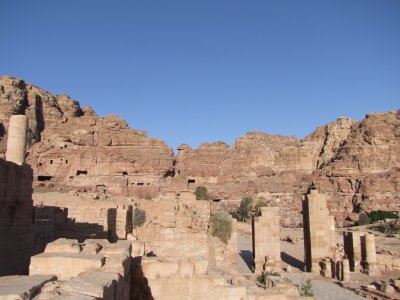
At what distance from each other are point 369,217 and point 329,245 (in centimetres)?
3189

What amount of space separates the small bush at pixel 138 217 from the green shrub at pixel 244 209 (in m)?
31.1

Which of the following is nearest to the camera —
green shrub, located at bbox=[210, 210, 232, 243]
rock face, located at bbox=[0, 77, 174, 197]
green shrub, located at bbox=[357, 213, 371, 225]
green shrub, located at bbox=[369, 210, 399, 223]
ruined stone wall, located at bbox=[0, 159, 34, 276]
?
ruined stone wall, located at bbox=[0, 159, 34, 276]

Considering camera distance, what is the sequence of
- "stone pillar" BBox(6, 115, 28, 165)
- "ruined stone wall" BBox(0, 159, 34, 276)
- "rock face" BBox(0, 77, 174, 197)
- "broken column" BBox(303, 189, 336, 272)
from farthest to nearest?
1. "rock face" BBox(0, 77, 174, 197)
2. "broken column" BBox(303, 189, 336, 272)
3. "stone pillar" BBox(6, 115, 28, 165)
4. "ruined stone wall" BBox(0, 159, 34, 276)

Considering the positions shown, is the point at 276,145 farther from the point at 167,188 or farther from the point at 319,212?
the point at 319,212

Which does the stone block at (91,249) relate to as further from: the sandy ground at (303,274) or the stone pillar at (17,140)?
the sandy ground at (303,274)

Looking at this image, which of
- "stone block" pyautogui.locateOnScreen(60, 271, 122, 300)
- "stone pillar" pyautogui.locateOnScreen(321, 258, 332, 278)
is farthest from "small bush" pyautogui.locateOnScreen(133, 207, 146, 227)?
"stone block" pyautogui.locateOnScreen(60, 271, 122, 300)

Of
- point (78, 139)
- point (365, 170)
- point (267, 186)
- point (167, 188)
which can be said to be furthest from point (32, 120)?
point (365, 170)

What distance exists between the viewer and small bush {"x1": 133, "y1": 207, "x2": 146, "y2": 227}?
48.0ft

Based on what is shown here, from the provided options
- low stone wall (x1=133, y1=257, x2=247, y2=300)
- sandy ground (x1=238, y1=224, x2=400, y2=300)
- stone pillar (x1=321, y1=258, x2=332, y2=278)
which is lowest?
sandy ground (x1=238, y1=224, x2=400, y2=300)

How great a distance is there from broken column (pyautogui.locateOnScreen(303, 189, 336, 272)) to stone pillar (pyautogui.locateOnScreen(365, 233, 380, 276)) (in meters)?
1.53

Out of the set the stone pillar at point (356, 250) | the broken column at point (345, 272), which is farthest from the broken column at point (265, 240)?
the stone pillar at point (356, 250)

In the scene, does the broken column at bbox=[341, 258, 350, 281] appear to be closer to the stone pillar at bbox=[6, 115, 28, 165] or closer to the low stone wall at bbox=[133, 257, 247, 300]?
the low stone wall at bbox=[133, 257, 247, 300]

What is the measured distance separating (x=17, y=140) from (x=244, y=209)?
41315 millimetres

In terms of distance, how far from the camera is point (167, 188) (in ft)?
→ 158
